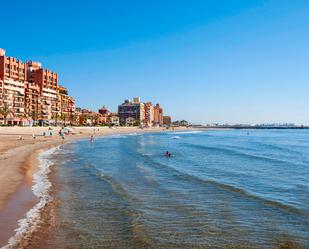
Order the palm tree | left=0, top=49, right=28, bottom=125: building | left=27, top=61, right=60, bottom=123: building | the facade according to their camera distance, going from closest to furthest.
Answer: the palm tree
left=0, top=49, right=28, bottom=125: building
the facade
left=27, top=61, right=60, bottom=123: building

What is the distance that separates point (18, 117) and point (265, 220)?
359ft

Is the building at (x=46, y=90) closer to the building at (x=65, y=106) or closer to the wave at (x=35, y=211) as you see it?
the building at (x=65, y=106)

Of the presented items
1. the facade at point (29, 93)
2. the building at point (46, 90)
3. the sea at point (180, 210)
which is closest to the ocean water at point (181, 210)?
the sea at point (180, 210)

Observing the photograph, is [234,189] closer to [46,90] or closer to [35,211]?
[35,211]

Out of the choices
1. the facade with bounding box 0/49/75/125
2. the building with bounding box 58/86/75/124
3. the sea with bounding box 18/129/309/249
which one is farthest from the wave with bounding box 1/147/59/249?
the building with bounding box 58/86/75/124

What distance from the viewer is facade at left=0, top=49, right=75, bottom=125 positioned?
359 feet

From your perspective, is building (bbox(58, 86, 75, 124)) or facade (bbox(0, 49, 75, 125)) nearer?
facade (bbox(0, 49, 75, 125))

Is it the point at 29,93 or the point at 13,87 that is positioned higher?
the point at 13,87

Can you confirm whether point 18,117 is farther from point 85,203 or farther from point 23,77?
point 85,203

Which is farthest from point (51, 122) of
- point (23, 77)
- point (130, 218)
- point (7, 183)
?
point (130, 218)

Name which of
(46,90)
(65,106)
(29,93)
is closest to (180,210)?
(29,93)

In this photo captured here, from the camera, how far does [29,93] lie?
120750 mm

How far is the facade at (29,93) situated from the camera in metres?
109

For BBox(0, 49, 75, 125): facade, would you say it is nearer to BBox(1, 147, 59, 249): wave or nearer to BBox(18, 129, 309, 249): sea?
BBox(1, 147, 59, 249): wave
